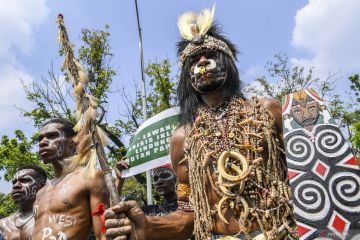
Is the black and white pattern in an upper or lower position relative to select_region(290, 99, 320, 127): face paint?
lower

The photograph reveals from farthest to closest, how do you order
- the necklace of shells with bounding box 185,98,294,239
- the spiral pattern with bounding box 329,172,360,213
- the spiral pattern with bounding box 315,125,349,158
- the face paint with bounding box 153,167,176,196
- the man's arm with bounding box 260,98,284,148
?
the face paint with bounding box 153,167,176,196 → the man's arm with bounding box 260,98,284,148 → the necklace of shells with bounding box 185,98,294,239 → the spiral pattern with bounding box 315,125,349,158 → the spiral pattern with bounding box 329,172,360,213

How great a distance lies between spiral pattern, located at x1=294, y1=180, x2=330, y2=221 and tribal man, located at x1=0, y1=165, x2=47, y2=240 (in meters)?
4.48

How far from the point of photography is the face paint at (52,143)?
448 cm

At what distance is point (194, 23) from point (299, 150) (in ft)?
3.86

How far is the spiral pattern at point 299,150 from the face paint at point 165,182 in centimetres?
392

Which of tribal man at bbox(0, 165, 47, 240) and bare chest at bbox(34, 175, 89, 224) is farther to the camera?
tribal man at bbox(0, 165, 47, 240)

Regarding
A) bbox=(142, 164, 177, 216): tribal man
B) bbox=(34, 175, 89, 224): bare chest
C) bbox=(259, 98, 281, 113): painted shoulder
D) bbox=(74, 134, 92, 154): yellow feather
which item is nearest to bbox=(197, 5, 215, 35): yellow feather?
bbox=(259, 98, 281, 113): painted shoulder

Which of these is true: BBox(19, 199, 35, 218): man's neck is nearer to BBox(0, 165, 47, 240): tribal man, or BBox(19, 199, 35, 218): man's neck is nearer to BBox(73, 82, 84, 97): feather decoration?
BBox(0, 165, 47, 240): tribal man

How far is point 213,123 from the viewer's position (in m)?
2.76

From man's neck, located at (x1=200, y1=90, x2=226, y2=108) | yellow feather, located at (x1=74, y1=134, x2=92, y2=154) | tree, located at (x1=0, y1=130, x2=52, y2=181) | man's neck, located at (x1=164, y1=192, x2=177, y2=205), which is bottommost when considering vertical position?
yellow feather, located at (x1=74, y1=134, x2=92, y2=154)

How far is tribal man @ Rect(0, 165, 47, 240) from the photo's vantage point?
602 centimetres

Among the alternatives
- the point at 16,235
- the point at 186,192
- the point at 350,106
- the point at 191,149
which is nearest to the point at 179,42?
the point at 191,149

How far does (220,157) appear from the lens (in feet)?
8.52

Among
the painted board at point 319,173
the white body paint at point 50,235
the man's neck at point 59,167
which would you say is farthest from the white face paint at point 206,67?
the man's neck at point 59,167
